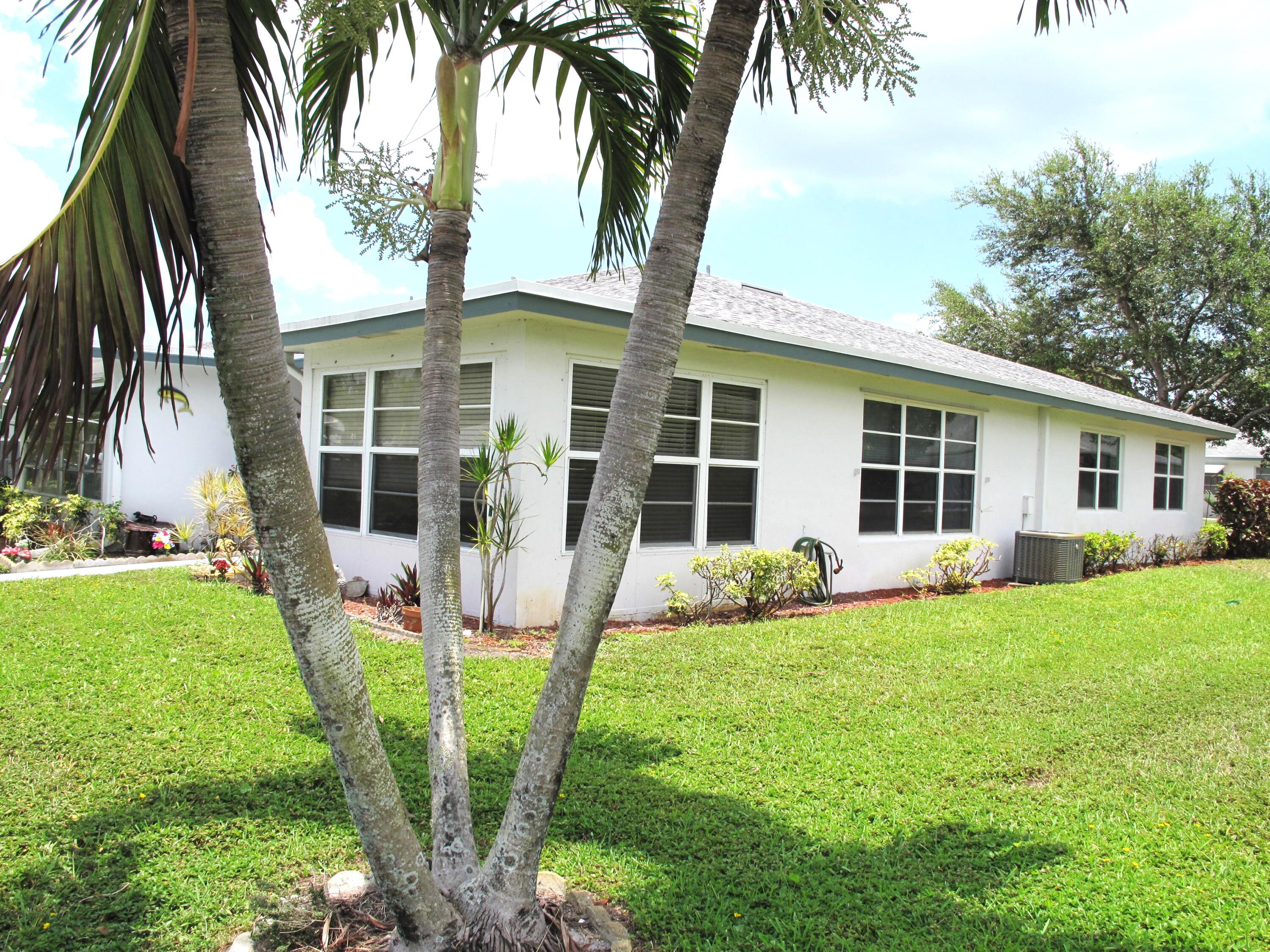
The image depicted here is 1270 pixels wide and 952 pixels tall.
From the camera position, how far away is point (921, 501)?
1263cm

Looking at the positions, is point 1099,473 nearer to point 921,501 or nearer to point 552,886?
point 921,501

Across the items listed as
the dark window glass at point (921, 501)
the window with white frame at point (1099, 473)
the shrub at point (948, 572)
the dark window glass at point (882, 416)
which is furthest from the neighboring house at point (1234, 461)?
the dark window glass at point (882, 416)

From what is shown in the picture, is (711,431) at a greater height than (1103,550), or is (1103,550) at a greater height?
(711,431)

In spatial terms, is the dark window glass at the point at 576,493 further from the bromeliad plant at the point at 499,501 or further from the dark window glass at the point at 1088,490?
the dark window glass at the point at 1088,490

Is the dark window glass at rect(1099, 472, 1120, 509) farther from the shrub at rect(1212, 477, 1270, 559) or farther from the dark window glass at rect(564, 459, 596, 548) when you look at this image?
the dark window glass at rect(564, 459, 596, 548)

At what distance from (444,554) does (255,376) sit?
1.23 meters

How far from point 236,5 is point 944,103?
11.2ft

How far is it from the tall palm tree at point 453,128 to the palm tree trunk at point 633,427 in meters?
0.39

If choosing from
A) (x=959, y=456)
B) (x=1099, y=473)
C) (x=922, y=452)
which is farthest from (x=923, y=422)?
(x=1099, y=473)

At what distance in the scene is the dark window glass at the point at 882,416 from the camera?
11.8 metres

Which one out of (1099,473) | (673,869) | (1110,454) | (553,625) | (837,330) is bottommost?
(673,869)

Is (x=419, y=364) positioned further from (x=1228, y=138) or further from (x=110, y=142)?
(x=1228, y=138)

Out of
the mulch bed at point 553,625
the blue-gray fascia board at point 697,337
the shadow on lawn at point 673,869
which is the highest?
the blue-gray fascia board at point 697,337

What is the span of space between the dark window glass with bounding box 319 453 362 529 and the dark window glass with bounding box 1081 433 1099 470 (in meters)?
13.1
